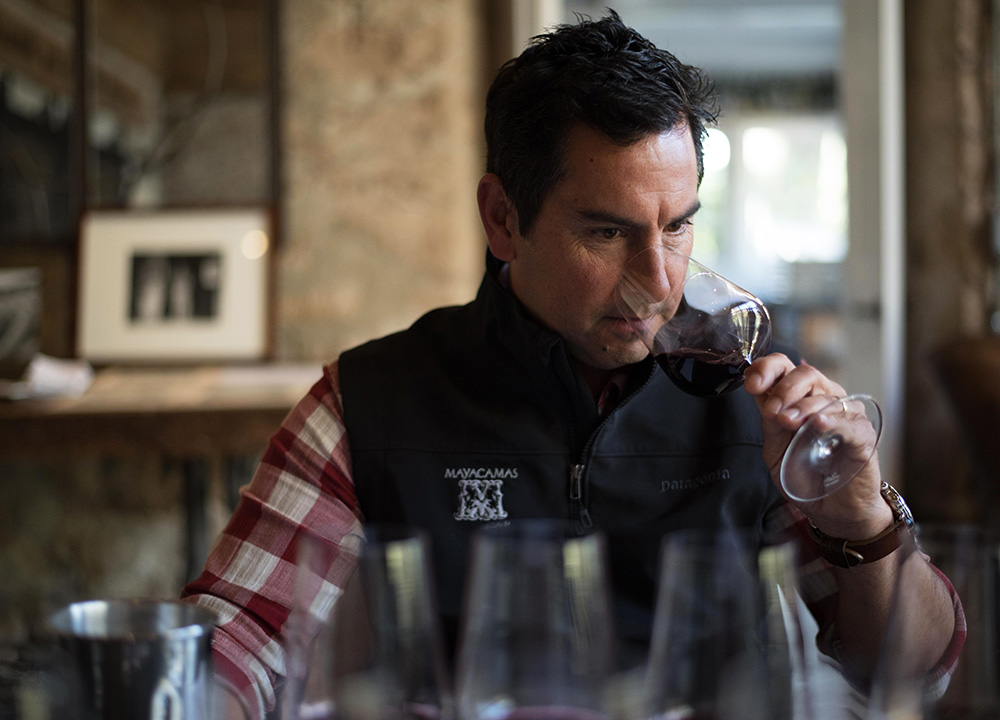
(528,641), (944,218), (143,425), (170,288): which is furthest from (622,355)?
(944,218)

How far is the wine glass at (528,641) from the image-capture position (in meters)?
0.51

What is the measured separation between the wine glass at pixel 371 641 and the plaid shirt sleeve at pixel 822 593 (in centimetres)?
26

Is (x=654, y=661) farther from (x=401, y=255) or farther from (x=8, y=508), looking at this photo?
(x=8, y=508)

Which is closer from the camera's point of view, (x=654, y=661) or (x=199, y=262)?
(x=654, y=661)

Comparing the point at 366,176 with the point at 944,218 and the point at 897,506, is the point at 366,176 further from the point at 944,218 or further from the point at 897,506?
the point at 897,506

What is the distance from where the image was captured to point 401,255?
116 inches

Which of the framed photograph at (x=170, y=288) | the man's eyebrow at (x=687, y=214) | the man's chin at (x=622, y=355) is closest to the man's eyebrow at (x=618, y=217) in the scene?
the man's eyebrow at (x=687, y=214)

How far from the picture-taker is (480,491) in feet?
3.77

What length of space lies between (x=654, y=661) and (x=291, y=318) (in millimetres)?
2589

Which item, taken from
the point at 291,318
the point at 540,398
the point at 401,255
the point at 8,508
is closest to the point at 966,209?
the point at 401,255

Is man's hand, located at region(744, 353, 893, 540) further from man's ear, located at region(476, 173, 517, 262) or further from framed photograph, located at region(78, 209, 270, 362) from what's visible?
framed photograph, located at region(78, 209, 270, 362)

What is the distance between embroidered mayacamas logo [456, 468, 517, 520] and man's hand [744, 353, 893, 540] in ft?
1.11

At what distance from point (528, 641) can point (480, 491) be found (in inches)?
25.1

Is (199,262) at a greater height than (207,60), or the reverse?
(207,60)
